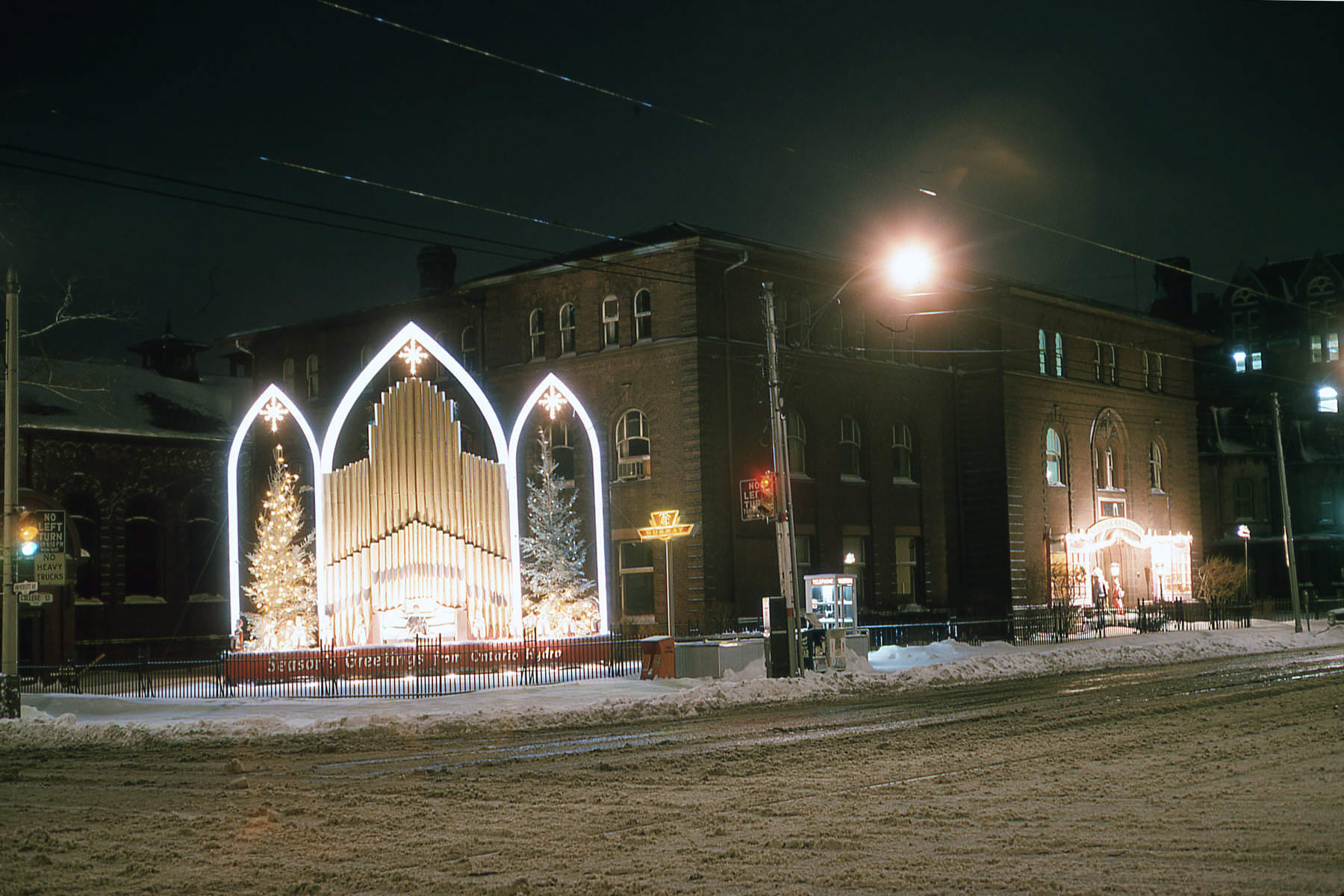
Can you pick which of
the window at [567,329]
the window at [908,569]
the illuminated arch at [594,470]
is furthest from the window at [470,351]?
the window at [908,569]

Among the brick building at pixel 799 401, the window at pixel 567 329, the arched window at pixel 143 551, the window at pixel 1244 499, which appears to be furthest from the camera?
the window at pixel 1244 499

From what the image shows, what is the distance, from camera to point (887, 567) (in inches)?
1714

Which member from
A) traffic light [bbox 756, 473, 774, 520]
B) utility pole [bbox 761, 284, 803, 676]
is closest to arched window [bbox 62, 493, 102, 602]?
traffic light [bbox 756, 473, 774, 520]

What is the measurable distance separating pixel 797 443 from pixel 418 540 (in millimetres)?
14946

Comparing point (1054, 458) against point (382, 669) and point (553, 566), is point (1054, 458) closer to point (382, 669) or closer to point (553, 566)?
point (553, 566)

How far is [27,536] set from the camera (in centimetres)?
2125

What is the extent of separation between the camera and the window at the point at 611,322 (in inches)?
1576

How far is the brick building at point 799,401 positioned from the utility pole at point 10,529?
14.9 meters

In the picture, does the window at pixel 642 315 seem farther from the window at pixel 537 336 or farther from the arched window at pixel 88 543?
the arched window at pixel 88 543

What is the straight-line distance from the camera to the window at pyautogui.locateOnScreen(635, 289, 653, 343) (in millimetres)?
39375

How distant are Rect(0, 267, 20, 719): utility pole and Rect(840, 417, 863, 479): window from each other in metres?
27.2

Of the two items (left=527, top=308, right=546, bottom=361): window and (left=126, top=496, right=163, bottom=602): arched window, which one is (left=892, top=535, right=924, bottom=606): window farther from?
(left=126, top=496, right=163, bottom=602): arched window

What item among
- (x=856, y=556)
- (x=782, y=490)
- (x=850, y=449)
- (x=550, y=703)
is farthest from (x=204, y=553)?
(x=782, y=490)

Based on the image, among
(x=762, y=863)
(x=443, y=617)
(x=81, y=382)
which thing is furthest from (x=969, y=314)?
(x=762, y=863)
